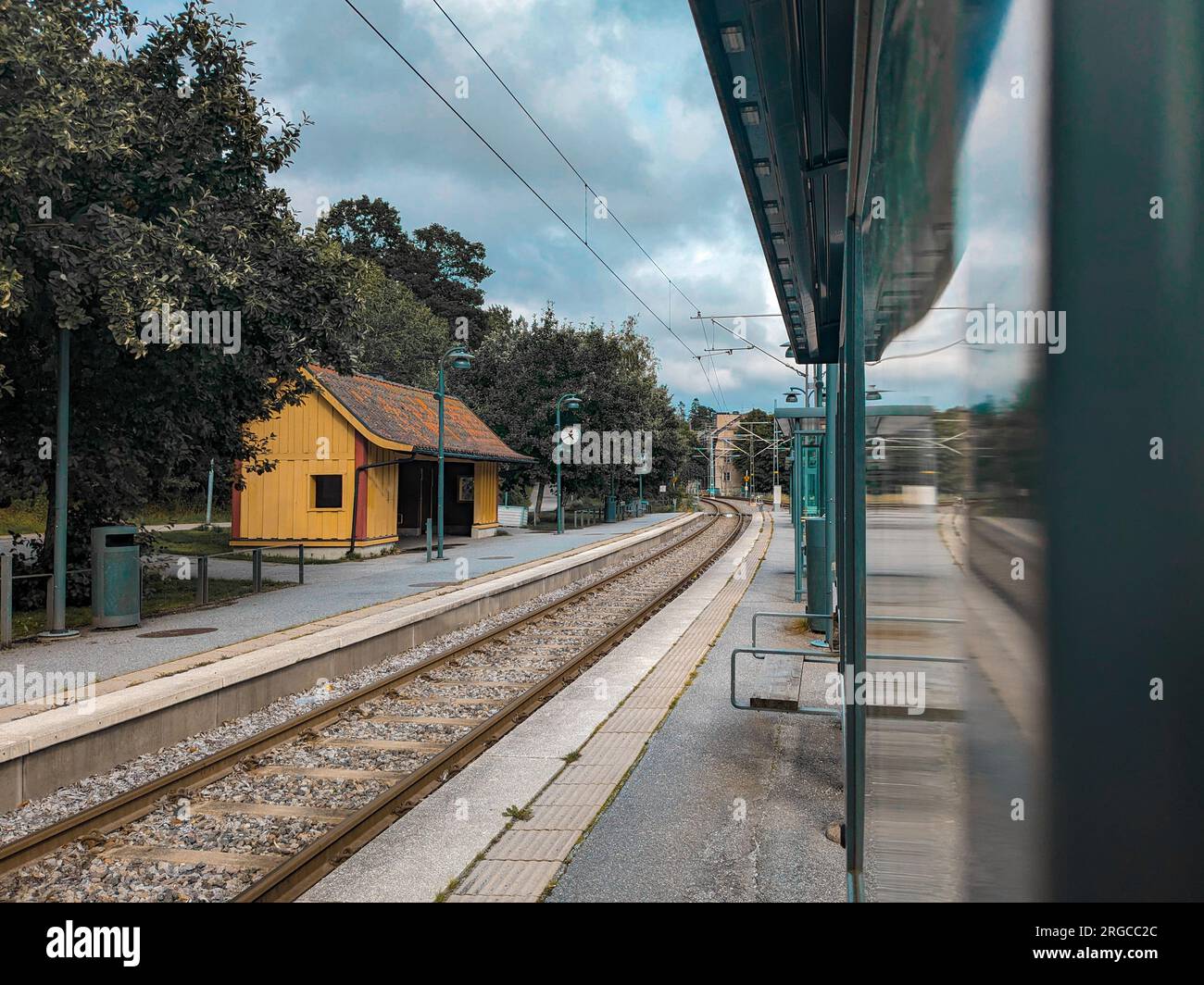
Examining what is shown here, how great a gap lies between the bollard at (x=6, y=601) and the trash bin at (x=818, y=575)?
952cm

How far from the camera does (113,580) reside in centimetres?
1198

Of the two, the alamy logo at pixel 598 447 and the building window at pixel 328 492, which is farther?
the alamy logo at pixel 598 447

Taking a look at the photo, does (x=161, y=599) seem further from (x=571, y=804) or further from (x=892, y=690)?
(x=892, y=690)

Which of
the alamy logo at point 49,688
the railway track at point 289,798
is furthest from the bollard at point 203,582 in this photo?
the railway track at point 289,798

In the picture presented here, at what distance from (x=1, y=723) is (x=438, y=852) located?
399cm

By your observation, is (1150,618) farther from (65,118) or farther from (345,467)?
(345,467)

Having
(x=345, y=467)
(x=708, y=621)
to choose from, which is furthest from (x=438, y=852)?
(x=345, y=467)

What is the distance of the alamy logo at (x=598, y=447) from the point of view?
135 ft

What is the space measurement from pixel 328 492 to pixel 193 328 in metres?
12.4

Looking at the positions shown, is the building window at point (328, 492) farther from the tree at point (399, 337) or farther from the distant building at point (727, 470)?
the distant building at point (727, 470)

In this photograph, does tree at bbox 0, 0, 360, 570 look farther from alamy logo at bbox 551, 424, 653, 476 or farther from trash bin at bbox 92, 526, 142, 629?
alamy logo at bbox 551, 424, 653, 476

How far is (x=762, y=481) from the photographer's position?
98.1 m
